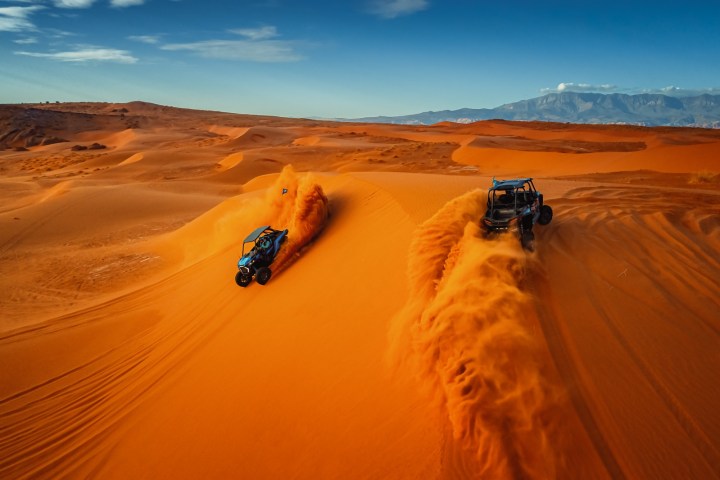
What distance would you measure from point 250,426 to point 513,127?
194ft

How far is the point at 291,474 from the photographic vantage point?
11.7 ft

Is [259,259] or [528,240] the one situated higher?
[528,240]

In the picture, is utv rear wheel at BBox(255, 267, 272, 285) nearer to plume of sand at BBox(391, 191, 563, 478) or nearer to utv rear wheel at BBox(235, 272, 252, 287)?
utv rear wheel at BBox(235, 272, 252, 287)

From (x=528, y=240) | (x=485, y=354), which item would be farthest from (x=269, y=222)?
(x=485, y=354)

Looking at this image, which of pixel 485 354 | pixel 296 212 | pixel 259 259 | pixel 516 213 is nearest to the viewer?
pixel 485 354

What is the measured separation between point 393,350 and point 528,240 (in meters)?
3.07

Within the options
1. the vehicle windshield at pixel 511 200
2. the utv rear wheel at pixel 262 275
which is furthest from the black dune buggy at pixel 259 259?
the vehicle windshield at pixel 511 200

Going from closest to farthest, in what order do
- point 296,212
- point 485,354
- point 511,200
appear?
point 485,354 → point 511,200 → point 296,212

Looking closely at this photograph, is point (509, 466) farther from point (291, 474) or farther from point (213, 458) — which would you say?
point (213, 458)

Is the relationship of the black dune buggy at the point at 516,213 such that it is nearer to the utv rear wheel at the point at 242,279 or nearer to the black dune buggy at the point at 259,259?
the black dune buggy at the point at 259,259

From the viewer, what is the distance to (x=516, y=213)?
6.25 metres

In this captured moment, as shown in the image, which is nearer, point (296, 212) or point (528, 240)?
point (528, 240)

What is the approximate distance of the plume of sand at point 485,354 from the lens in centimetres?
305

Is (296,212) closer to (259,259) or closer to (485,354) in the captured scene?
(259,259)
